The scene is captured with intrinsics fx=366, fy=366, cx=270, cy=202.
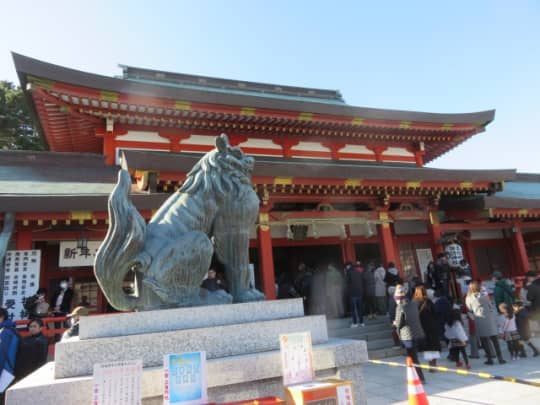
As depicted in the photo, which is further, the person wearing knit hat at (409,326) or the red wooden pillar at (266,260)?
the red wooden pillar at (266,260)

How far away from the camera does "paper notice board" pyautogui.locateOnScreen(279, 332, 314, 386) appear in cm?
246

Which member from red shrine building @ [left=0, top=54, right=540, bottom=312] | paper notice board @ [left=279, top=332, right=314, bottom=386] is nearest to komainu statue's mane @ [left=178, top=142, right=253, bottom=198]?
paper notice board @ [left=279, top=332, right=314, bottom=386]

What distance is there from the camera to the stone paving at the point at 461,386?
4.50 m

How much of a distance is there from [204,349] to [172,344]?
0.23 m

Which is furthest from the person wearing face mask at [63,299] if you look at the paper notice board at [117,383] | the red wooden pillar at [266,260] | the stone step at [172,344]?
the paper notice board at [117,383]

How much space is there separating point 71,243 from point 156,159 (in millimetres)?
2744

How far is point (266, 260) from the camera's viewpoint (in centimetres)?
882

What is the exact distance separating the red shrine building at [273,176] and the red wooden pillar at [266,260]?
0.09ft

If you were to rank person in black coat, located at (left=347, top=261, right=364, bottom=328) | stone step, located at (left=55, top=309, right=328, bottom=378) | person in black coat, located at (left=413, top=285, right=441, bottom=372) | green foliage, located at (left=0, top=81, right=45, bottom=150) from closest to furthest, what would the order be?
1. stone step, located at (left=55, top=309, right=328, bottom=378)
2. person in black coat, located at (left=413, top=285, right=441, bottom=372)
3. person in black coat, located at (left=347, top=261, right=364, bottom=328)
4. green foliage, located at (left=0, top=81, right=45, bottom=150)

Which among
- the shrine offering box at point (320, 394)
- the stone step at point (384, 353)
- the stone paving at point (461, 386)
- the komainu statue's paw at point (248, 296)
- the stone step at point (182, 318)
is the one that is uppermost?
the komainu statue's paw at point (248, 296)

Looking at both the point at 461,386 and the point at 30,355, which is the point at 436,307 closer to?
the point at 461,386

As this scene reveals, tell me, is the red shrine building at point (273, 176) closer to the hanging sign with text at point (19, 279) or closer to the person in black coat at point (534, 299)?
the hanging sign with text at point (19, 279)

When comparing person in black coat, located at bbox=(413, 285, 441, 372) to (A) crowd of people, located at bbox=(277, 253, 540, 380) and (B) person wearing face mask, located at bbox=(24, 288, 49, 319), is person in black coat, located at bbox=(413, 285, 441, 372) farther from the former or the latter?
(B) person wearing face mask, located at bbox=(24, 288, 49, 319)

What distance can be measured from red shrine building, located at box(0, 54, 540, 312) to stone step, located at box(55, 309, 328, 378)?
4.91m
